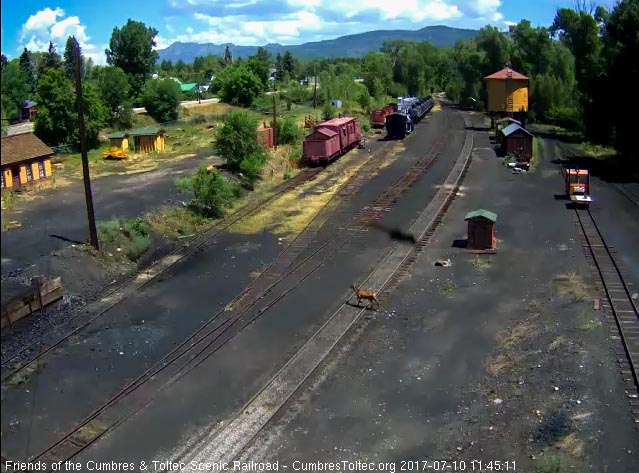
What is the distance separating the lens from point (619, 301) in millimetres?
18266

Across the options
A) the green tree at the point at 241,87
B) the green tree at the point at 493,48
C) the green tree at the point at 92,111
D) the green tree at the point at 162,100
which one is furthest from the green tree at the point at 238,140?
the green tree at the point at 493,48

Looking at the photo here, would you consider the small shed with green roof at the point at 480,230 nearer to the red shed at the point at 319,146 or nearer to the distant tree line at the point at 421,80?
the red shed at the point at 319,146

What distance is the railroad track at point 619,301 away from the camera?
13926 mm

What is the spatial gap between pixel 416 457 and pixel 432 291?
8665mm

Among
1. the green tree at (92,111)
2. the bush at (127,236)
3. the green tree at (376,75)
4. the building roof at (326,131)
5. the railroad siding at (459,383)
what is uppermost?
the green tree at (376,75)

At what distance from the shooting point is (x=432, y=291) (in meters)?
19.5

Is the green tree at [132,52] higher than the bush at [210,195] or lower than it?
higher

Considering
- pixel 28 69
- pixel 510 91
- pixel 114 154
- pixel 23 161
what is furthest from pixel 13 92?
pixel 510 91

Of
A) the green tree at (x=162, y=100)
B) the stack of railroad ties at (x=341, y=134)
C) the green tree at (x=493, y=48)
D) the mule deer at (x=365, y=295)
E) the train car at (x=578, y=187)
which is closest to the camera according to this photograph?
the mule deer at (x=365, y=295)

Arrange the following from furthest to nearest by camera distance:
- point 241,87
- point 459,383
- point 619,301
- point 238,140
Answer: point 241,87 < point 238,140 < point 619,301 < point 459,383

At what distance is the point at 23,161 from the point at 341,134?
20.3 meters

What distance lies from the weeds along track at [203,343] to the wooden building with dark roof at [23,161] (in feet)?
53.4

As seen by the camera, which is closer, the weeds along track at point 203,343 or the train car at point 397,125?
the weeds along track at point 203,343

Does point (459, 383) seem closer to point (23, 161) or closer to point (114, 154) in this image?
point (23, 161)
